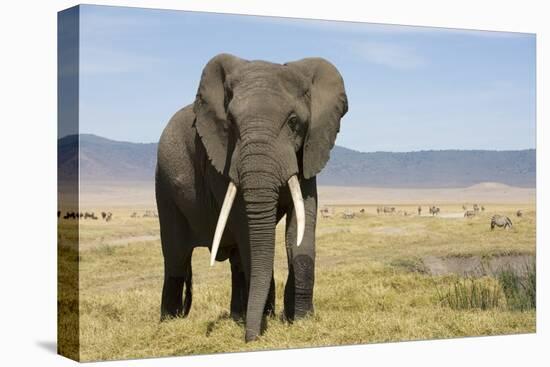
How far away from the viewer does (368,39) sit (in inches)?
545

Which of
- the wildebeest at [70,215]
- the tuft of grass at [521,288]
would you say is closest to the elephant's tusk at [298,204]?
the wildebeest at [70,215]

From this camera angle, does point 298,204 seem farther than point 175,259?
No

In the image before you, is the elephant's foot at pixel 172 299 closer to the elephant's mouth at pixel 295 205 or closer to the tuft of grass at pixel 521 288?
the elephant's mouth at pixel 295 205

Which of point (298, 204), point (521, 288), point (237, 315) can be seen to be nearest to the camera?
point (298, 204)

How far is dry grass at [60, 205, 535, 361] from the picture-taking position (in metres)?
11.7

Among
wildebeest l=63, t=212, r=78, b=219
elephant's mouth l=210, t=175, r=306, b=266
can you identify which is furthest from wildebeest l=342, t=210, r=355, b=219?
wildebeest l=63, t=212, r=78, b=219

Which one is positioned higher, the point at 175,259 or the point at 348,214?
the point at 348,214

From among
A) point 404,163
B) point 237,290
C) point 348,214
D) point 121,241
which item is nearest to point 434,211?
point 404,163

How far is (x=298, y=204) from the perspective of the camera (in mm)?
11047

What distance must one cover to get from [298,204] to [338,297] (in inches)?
130

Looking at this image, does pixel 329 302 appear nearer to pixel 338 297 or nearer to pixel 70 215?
pixel 338 297

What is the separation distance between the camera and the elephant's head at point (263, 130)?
1099cm

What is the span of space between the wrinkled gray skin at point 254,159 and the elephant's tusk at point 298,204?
0.08 m

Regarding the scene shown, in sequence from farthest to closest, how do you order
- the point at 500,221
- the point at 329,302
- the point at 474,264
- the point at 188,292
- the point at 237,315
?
the point at 500,221 < the point at 474,264 < the point at 329,302 < the point at 188,292 < the point at 237,315
